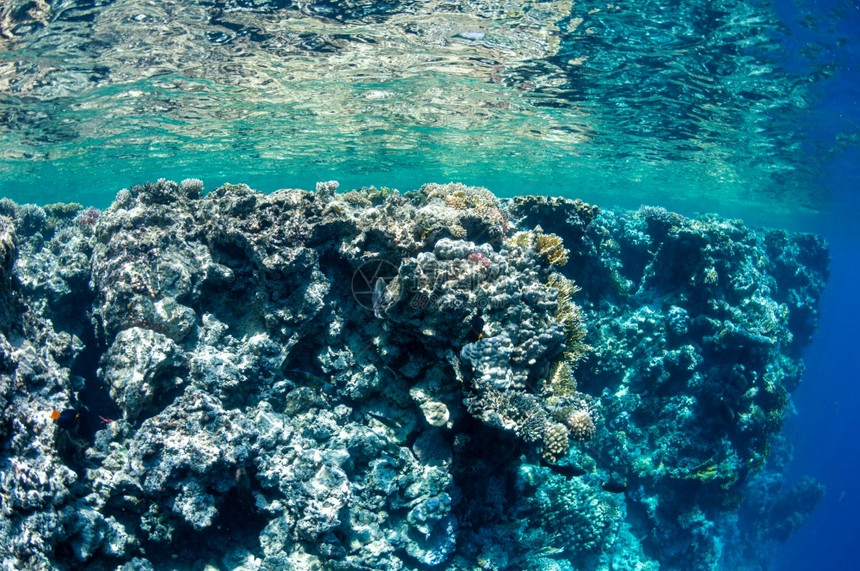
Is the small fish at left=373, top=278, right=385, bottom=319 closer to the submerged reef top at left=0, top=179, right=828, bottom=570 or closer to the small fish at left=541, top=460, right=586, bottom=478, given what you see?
the submerged reef top at left=0, top=179, right=828, bottom=570

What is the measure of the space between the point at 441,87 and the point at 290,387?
14617 mm

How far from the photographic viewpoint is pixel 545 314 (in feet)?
21.9

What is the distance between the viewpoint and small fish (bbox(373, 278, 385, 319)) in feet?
22.2

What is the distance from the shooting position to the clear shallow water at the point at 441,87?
11.5 metres

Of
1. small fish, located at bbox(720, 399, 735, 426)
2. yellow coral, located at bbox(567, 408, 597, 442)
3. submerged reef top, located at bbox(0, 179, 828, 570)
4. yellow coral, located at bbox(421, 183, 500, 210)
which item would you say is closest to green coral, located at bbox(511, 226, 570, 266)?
submerged reef top, located at bbox(0, 179, 828, 570)

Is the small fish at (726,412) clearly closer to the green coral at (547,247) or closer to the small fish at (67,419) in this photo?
the green coral at (547,247)

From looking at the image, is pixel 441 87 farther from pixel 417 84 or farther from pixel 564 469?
pixel 564 469

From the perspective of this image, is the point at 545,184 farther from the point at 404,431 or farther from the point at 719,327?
the point at 404,431

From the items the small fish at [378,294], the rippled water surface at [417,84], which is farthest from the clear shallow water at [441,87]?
the small fish at [378,294]

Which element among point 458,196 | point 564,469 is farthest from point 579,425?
point 458,196

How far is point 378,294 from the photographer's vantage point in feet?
22.4

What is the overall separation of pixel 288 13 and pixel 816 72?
16.6 metres

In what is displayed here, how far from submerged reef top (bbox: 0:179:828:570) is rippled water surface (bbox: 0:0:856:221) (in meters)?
6.09

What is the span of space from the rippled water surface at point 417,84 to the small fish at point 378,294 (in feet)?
27.3
